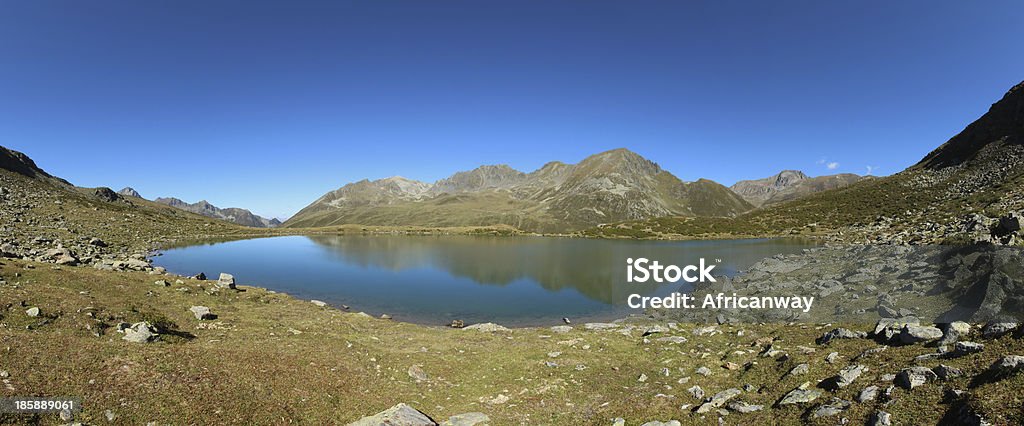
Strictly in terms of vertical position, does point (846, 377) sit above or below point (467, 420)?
above

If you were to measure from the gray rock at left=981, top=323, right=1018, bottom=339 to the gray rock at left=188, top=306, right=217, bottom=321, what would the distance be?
43215 mm

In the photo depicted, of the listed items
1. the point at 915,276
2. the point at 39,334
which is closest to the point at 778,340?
the point at 915,276

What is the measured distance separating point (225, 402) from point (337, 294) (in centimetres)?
4408

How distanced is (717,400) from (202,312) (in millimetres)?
34035

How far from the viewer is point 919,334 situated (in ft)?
55.9

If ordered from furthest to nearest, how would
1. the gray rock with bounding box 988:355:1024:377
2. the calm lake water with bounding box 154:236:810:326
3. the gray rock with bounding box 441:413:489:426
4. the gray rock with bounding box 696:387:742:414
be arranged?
the calm lake water with bounding box 154:236:810:326
the gray rock with bounding box 441:413:489:426
the gray rock with bounding box 696:387:742:414
the gray rock with bounding box 988:355:1024:377

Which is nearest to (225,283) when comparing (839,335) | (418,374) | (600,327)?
(418,374)

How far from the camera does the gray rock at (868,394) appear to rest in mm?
13320

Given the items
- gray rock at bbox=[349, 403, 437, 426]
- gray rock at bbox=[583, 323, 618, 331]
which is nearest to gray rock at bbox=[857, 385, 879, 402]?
gray rock at bbox=[349, 403, 437, 426]

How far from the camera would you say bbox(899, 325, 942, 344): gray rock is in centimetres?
1688

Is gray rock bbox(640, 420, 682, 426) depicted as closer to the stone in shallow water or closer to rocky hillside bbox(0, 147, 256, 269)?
the stone in shallow water

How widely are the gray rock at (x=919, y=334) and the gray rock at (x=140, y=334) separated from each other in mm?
36082

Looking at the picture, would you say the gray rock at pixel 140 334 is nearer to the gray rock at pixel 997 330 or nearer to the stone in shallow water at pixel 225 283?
the stone in shallow water at pixel 225 283

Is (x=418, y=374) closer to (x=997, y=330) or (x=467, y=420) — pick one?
(x=467, y=420)
